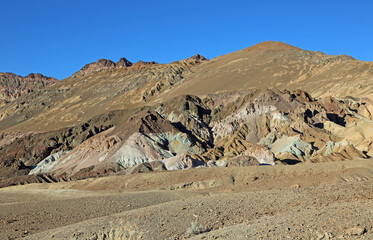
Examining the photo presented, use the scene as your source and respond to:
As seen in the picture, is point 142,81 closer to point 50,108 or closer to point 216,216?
point 50,108

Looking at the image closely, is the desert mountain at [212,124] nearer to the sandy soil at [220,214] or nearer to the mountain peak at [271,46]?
the sandy soil at [220,214]

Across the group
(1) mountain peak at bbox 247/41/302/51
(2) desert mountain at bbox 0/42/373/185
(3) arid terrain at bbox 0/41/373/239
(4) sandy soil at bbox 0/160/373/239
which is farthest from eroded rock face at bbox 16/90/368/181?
(1) mountain peak at bbox 247/41/302/51

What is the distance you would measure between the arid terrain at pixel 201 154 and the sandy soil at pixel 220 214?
7cm

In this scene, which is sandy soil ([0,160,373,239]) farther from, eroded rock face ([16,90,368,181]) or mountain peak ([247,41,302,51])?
mountain peak ([247,41,302,51])

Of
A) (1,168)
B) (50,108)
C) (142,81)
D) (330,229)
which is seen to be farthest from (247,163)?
(50,108)

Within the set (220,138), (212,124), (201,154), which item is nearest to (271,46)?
(212,124)

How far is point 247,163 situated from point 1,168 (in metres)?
49.8

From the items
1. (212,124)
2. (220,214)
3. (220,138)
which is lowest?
(220,214)

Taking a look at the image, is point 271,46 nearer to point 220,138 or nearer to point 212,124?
point 212,124

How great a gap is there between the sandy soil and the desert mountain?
88.6 ft

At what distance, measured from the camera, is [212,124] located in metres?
88.6

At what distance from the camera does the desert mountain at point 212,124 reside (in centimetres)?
6288

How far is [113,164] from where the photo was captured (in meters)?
63.9

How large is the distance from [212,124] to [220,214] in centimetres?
7170
